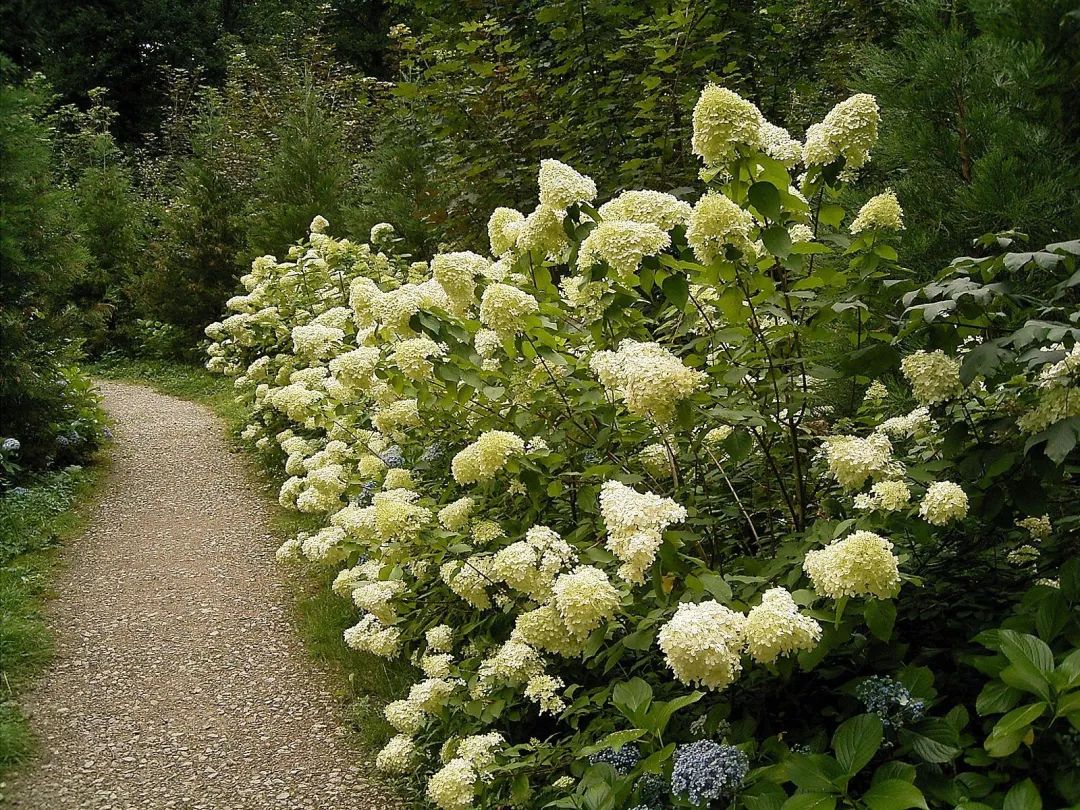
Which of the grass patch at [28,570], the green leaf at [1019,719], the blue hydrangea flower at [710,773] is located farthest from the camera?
the grass patch at [28,570]

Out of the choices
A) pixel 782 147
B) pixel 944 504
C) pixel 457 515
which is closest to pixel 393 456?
pixel 457 515

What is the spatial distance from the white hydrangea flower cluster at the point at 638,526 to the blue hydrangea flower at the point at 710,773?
41 cm

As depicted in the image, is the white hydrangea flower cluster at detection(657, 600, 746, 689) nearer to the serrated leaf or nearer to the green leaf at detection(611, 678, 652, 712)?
the green leaf at detection(611, 678, 652, 712)

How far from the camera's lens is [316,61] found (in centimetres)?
1453

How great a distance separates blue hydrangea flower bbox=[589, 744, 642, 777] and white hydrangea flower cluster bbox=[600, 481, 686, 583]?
55cm

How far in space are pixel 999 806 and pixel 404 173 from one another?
24.0 feet

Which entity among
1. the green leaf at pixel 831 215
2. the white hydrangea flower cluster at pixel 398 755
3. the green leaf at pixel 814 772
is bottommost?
the white hydrangea flower cluster at pixel 398 755

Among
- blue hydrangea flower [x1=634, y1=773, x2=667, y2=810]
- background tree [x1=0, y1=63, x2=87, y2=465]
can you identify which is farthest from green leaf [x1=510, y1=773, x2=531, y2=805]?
background tree [x1=0, y1=63, x2=87, y2=465]

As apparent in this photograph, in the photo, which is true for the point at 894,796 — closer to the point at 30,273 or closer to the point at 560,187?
the point at 560,187

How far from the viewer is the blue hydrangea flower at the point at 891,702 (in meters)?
1.78

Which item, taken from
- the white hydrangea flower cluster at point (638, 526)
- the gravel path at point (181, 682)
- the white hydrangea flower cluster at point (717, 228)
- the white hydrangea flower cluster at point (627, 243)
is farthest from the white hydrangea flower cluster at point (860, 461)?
the gravel path at point (181, 682)

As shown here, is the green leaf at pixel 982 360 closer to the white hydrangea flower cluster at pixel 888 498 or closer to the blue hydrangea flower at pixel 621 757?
the white hydrangea flower cluster at pixel 888 498

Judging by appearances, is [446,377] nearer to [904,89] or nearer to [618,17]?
[904,89]

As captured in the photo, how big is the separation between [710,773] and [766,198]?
1189 mm
